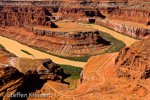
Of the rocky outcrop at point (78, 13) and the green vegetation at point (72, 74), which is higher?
the rocky outcrop at point (78, 13)

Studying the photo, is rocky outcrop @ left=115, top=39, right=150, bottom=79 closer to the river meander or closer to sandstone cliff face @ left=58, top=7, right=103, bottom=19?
the river meander

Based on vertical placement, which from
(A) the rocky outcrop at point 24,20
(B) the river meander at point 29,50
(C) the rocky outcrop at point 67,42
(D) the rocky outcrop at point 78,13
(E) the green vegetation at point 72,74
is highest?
(D) the rocky outcrop at point 78,13

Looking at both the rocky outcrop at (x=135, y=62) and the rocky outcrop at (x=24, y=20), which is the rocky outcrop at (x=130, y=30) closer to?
the rocky outcrop at (x=24, y=20)

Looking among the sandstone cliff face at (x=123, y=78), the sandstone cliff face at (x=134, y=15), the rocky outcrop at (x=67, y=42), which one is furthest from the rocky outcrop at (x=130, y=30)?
the sandstone cliff face at (x=123, y=78)

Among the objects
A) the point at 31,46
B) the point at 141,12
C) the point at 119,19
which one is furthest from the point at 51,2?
the point at 31,46

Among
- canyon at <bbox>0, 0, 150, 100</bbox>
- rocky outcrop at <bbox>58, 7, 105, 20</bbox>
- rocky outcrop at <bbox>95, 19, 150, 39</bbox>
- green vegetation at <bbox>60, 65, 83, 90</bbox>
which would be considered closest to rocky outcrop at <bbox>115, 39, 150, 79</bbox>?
canyon at <bbox>0, 0, 150, 100</bbox>

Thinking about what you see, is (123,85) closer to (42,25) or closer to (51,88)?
(51,88)

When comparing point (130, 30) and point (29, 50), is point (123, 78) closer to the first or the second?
point (29, 50)
